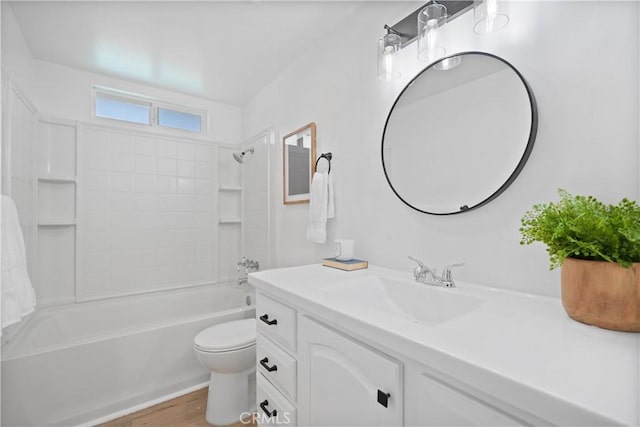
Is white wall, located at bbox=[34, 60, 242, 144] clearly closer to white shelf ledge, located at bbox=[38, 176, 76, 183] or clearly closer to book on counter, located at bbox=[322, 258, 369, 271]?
white shelf ledge, located at bbox=[38, 176, 76, 183]

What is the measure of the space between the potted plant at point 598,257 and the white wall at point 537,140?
23 centimetres

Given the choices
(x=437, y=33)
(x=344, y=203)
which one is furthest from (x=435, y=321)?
(x=437, y=33)

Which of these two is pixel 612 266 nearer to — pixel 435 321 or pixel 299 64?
pixel 435 321

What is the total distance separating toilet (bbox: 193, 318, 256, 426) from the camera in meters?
1.71

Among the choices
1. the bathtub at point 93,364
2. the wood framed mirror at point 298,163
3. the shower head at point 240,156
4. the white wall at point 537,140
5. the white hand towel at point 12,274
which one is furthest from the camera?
the shower head at point 240,156

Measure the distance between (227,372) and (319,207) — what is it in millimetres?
A: 1186

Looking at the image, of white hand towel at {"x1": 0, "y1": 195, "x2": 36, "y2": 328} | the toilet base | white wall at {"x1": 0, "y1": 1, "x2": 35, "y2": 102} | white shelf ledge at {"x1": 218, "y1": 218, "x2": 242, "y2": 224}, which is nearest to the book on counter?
the toilet base

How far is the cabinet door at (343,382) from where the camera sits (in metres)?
0.68

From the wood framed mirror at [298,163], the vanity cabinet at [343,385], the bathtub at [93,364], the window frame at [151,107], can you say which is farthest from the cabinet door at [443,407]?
the window frame at [151,107]

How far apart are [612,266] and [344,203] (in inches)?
47.1

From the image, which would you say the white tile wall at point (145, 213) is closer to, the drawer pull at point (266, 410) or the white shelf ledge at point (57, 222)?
the white shelf ledge at point (57, 222)

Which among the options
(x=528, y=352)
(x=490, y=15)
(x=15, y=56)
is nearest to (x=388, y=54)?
(x=490, y=15)

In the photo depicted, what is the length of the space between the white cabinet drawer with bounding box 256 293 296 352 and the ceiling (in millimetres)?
1669

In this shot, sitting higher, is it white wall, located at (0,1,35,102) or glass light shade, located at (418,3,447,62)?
white wall, located at (0,1,35,102)
